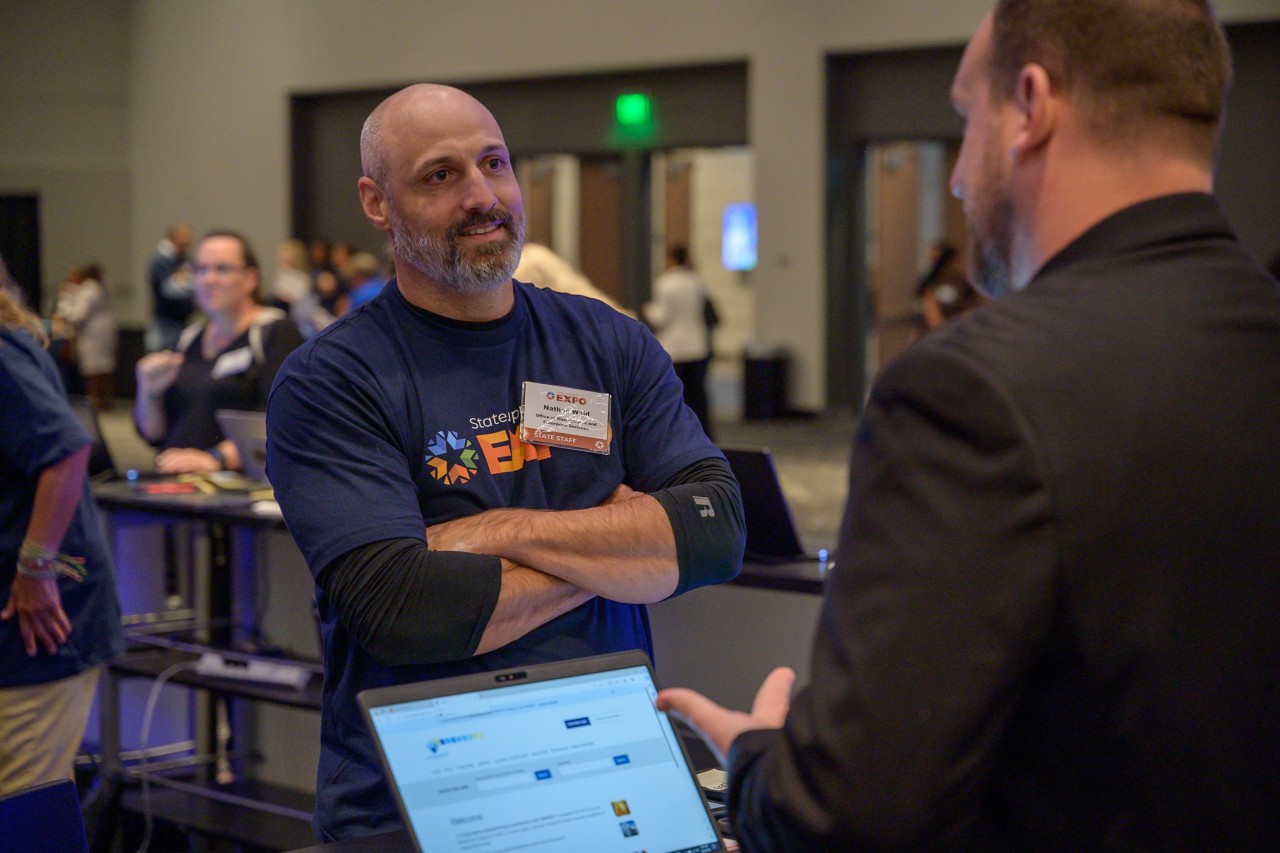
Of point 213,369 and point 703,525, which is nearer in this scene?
point 703,525

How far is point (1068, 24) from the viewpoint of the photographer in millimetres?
893

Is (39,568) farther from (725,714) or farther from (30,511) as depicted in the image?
(725,714)

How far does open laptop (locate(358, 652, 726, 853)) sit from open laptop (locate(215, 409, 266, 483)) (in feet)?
8.34

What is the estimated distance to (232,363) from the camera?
13.5 feet

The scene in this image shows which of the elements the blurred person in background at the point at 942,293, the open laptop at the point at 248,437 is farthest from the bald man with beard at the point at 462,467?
the blurred person in background at the point at 942,293

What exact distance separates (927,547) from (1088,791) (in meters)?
0.19

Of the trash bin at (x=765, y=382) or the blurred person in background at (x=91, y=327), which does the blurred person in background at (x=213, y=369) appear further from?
the blurred person in background at (x=91, y=327)

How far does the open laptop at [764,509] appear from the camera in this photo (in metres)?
2.73

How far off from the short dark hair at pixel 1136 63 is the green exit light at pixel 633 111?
452 inches

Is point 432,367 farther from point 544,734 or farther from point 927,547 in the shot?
point 927,547

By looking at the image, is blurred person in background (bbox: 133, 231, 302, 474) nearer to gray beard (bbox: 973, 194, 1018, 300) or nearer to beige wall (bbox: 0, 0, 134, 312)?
gray beard (bbox: 973, 194, 1018, 300)

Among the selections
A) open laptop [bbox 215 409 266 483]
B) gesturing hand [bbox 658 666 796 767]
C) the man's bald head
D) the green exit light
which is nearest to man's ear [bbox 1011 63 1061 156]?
gesturing hand [bbox 658 666 796 767]

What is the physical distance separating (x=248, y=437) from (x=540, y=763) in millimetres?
2765

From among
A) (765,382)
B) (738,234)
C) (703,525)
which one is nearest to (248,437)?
(703,525)
